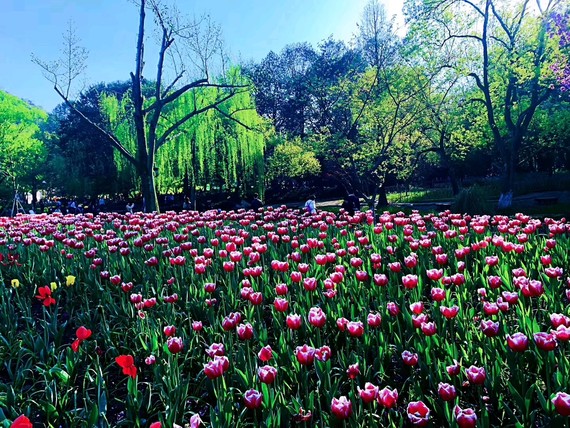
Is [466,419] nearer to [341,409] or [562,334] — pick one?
[341,409]

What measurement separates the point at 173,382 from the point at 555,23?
58.4ft

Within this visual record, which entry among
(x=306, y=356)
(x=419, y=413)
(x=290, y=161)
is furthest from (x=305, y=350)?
(x=290, y=161)

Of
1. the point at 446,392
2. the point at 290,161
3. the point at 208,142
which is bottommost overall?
the point at 446,392

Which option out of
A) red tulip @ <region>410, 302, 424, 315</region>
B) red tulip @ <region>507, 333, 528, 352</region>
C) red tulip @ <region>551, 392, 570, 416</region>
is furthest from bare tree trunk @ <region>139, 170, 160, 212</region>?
red tulip @ <region>551, 392, 570, 416</region>

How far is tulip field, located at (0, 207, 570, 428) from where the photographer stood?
211 cm

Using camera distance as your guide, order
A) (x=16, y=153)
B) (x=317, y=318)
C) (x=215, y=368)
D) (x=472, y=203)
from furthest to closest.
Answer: (x=16, y=153) < (x=472, y=203) < (x=317, y=318) < (x=215, y=368)

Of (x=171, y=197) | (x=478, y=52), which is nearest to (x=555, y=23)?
(x=478, y=52)

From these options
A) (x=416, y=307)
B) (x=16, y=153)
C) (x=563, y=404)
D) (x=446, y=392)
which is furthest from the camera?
(x=16, y=153)

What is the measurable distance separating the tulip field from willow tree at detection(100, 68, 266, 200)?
16618 millimetres

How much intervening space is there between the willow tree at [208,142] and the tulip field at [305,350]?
16618 millimetres

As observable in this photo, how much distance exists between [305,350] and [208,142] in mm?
20570

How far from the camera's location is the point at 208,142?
72.1 ft

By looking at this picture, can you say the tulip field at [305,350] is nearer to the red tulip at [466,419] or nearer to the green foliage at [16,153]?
the red tulip at [466,419]

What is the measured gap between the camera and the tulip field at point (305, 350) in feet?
6.93
